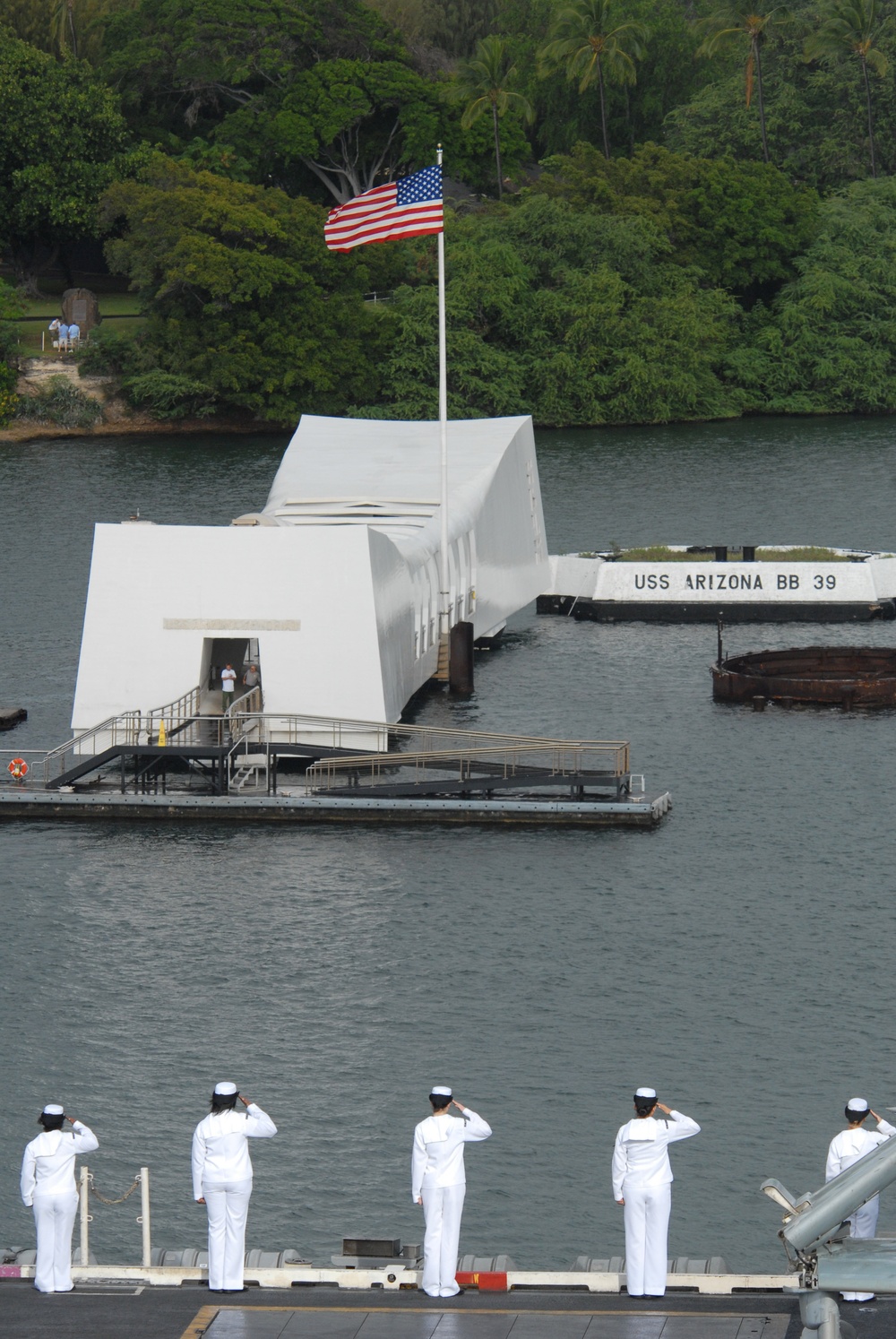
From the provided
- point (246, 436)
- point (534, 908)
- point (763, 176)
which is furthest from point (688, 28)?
point (534, 908)

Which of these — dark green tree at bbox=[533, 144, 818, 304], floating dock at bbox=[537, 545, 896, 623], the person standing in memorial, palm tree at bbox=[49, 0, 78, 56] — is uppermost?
palm tree at bbox=[49, 0, 78, 56]

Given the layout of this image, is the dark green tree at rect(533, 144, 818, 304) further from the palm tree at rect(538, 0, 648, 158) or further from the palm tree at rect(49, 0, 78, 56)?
the palm tree at rect(49, 0, 78, 56)

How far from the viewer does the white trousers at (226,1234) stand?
2380cm

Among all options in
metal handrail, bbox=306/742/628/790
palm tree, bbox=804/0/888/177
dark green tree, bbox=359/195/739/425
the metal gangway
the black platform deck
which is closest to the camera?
the metal gangway

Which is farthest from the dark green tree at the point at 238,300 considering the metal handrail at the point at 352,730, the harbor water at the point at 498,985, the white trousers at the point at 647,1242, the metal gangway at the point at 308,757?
the white trousers at the point at 647,1242

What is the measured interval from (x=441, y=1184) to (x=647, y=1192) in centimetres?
223

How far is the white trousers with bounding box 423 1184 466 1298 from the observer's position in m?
23.7

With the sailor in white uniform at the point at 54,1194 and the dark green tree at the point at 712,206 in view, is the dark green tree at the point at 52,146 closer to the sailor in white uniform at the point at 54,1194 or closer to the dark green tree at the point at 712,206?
the dark green tree at the point at 712,206

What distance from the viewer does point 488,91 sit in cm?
14125

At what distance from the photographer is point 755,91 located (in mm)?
147375

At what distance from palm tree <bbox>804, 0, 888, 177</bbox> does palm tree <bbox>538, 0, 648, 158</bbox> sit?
1190 centimetres

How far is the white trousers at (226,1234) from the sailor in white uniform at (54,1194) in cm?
147

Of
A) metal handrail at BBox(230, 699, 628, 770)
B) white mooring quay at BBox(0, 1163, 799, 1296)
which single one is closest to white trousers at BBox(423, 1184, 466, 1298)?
white mooring quay at BBox(0, 1163, 799, 1296)

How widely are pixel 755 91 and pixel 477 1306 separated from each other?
13370cm
